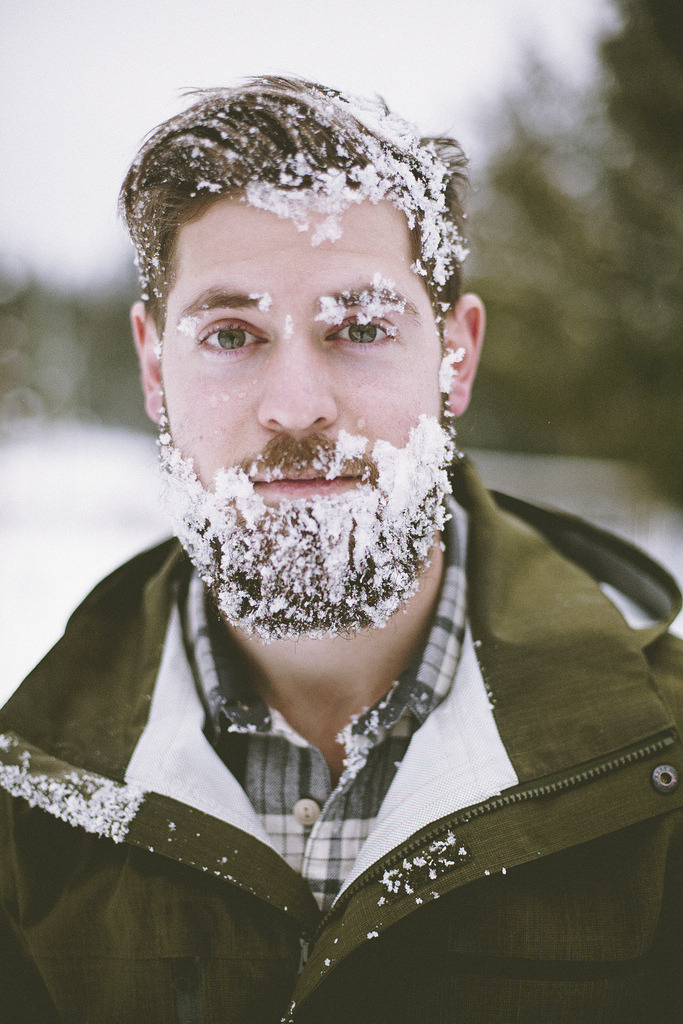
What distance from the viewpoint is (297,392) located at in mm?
1228

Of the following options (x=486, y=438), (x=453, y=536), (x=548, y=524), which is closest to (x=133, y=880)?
(x=453, y=536)

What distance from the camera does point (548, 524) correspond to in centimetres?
188

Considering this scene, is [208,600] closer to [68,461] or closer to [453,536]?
[453,536]

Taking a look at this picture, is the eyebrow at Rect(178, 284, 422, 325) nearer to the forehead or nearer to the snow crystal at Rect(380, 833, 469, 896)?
the forehead

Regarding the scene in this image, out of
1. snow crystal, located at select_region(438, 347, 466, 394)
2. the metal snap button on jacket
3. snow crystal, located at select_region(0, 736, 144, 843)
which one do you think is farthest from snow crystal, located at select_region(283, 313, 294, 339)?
the metal snap button on jacket

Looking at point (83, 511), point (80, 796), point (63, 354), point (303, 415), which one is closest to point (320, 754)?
point (80, 796)

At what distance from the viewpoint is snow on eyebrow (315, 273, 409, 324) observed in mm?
1235

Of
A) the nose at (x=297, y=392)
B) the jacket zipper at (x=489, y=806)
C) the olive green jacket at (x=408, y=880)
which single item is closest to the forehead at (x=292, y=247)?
Result: the nose at (x=297, y=392)

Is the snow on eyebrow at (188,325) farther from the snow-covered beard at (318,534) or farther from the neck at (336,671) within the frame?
the neck at (336,671)

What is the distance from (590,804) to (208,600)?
1.01m

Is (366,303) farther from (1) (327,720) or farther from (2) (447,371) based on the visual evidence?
(1) (327,720)

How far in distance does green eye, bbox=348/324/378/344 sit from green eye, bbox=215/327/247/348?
232mm

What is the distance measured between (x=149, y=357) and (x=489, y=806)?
52.6 inches

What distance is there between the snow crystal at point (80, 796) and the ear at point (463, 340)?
117cm
